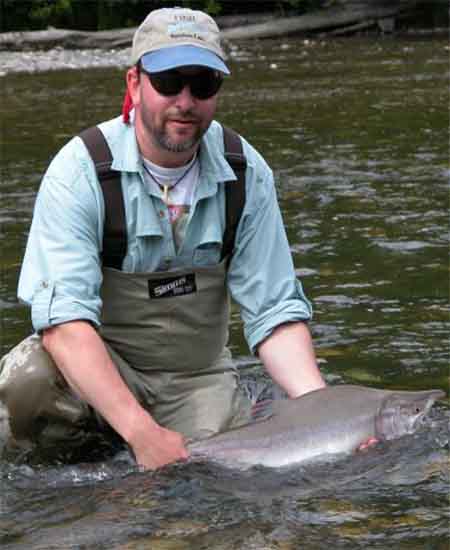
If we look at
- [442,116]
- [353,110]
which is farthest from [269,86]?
[442,116]

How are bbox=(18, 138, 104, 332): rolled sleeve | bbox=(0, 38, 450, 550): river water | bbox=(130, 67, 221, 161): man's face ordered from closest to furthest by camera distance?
1. bbox=(0, 38, 450, 550): river water
2. bbox=(18, 138, 104, 332): rolled sleeve
3. bbox=(130, 67, 221, 161): man's face

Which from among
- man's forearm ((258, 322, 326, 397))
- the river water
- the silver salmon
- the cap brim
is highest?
the cap brim

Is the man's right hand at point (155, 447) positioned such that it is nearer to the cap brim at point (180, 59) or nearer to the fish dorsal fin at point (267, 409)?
the fish dorsal fin at point (267, 409)

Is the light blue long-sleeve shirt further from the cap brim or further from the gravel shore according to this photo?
the gravel shore

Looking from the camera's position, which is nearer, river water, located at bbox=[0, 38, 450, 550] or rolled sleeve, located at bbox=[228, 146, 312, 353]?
river water, located at bbox=[0, 38, 450, 550]

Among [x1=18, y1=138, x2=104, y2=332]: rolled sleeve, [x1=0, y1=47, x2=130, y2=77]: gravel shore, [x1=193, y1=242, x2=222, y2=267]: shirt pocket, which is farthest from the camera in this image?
[x1=0, y1=47, x2=130, y2=77]: gravel shore

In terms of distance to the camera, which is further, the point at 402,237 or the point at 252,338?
the point at 402,237

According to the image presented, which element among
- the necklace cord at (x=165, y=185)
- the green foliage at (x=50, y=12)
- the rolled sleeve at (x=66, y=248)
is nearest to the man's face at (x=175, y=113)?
the necklace cord at (x=165, y=185)

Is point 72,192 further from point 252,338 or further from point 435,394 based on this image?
point 435,394

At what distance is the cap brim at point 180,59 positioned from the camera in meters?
4.58

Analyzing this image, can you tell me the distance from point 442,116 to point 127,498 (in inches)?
418

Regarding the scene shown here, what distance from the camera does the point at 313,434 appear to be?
4.58 meters

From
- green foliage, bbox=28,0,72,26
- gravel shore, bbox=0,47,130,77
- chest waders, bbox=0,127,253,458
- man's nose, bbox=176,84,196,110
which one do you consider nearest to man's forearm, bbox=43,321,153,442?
chest waders, bbox=0,127,253,458

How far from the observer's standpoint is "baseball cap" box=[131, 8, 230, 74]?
181 inches
